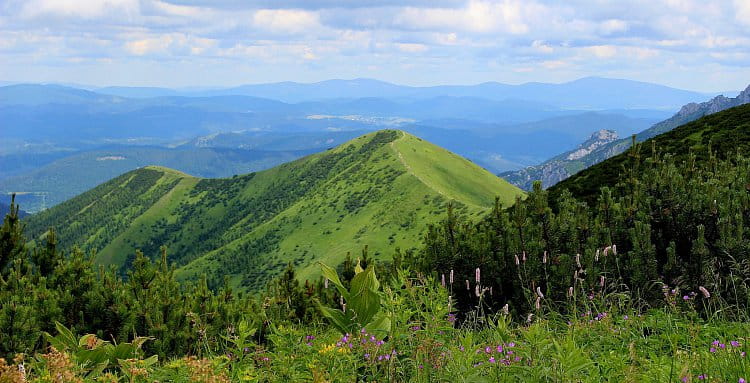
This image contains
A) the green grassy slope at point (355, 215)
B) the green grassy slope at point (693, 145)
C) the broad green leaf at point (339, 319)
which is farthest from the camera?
the green grassy slope at point (355, 215)

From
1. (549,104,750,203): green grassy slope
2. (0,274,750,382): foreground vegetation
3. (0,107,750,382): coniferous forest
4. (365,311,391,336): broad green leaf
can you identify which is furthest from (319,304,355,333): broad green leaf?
(549,104,750,203): green grassy slope

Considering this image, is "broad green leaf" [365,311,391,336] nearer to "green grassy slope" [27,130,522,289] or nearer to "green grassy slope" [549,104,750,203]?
"green grassy slope" [549,104,750,203]

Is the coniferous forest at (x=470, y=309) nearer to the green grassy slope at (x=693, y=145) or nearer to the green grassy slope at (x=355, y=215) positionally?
the green grassy slope at (x=693, y=145)

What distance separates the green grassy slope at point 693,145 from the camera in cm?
2352

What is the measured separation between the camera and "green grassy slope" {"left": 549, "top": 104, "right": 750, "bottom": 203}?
23516mm

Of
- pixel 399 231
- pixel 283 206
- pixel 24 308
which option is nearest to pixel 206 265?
pixel 283 206

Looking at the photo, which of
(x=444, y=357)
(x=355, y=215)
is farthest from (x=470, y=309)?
(x=355, y=215)

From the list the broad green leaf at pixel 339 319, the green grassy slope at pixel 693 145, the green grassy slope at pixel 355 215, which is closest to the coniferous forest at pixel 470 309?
the broad green leaf at pixel 339 319

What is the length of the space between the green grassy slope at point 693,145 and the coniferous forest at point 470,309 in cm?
1091

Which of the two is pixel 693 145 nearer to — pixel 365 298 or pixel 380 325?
pixel 365 298

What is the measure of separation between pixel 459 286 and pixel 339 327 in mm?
5088

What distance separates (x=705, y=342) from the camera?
5.70 meters

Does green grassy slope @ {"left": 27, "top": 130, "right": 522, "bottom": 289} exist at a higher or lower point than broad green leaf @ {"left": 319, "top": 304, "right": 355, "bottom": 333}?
lower

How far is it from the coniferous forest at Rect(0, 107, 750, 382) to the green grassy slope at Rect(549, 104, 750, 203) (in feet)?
35.8
